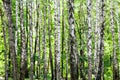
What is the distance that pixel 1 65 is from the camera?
2434 centimetres

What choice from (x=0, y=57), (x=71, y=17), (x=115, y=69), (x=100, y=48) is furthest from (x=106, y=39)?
(x=71, y=17)

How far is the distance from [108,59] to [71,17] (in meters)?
17.8

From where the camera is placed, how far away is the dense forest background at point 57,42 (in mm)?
14523

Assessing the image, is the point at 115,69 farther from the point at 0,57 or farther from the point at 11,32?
Answer: the point at 11,32

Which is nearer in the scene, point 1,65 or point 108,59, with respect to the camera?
point 1,65

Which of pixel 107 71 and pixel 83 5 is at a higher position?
pixel 83 5

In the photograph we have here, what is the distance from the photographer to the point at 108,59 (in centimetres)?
3142

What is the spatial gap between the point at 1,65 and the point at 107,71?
1030 cm

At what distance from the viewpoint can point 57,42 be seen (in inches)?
603

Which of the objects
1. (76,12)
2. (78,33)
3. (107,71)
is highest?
(76,12)

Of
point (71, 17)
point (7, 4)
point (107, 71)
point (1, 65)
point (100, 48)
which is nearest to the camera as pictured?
point (7, 4)

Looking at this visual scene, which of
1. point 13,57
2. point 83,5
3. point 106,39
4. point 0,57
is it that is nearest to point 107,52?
point 106,39

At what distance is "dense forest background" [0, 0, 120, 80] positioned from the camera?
14.5 m

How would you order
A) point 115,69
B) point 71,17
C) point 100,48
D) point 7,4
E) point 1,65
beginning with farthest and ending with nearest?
point 1,65, point 115,69, point 100,48, point 71,17, point 7,4
